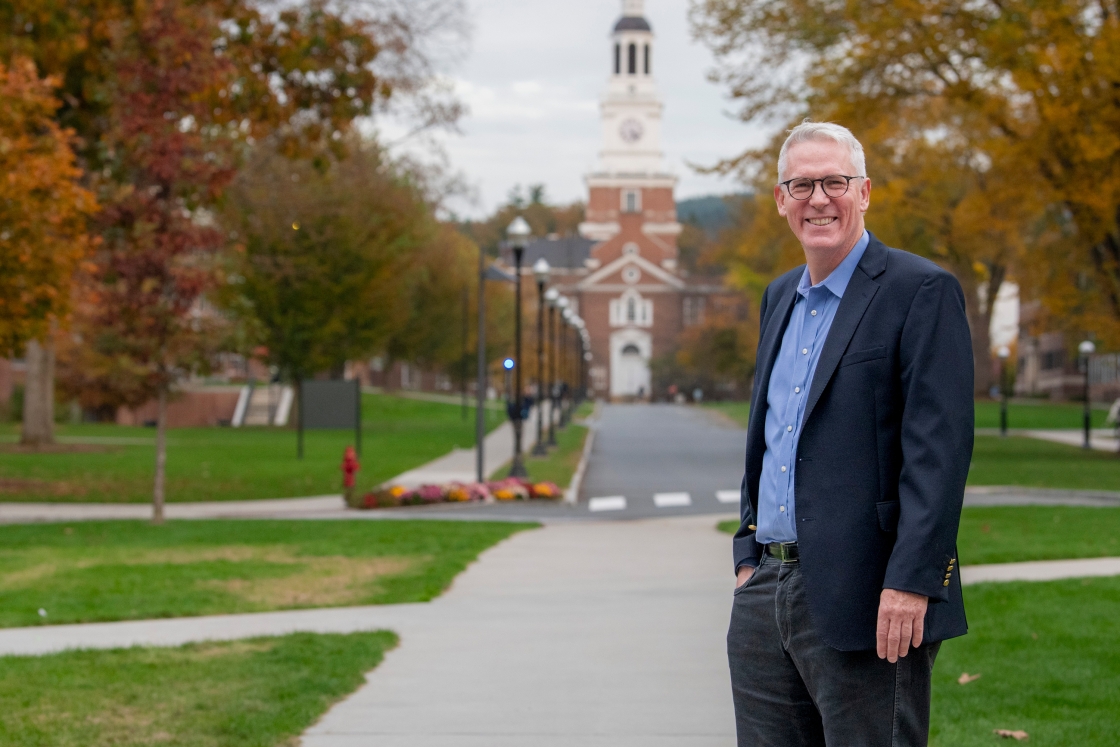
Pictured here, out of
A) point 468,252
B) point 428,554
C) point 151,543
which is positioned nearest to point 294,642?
point 428,554

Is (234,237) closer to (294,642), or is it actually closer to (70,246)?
(70,246)

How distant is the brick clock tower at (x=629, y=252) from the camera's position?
11069 centimetres

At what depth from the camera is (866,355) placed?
3.61 meters

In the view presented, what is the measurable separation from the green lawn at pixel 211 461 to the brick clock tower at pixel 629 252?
193ft

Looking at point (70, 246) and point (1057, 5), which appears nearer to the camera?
point (70, 246)

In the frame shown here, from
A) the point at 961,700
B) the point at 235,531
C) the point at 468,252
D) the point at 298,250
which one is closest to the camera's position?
the point at 961,700

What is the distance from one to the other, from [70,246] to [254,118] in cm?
442

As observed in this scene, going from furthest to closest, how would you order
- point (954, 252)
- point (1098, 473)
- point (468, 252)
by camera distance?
point (468, 252) → point (954, 252) → point (1098, 473)

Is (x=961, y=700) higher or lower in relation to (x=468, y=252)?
lower

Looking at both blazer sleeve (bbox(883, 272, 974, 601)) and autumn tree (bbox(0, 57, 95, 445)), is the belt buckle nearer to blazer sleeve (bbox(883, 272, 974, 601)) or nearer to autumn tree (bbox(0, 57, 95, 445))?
blazer sleeve (bbox(883, 272, 974, 601))

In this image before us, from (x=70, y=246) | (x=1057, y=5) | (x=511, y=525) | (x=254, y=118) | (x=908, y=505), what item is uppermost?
(x=1057, y=5)

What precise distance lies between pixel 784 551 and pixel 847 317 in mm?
626

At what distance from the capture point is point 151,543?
1509 cm

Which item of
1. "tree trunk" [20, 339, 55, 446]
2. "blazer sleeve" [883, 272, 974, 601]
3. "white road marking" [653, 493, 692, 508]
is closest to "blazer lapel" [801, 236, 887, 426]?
"blazer sleeve" [883, 272, 974, 601]
